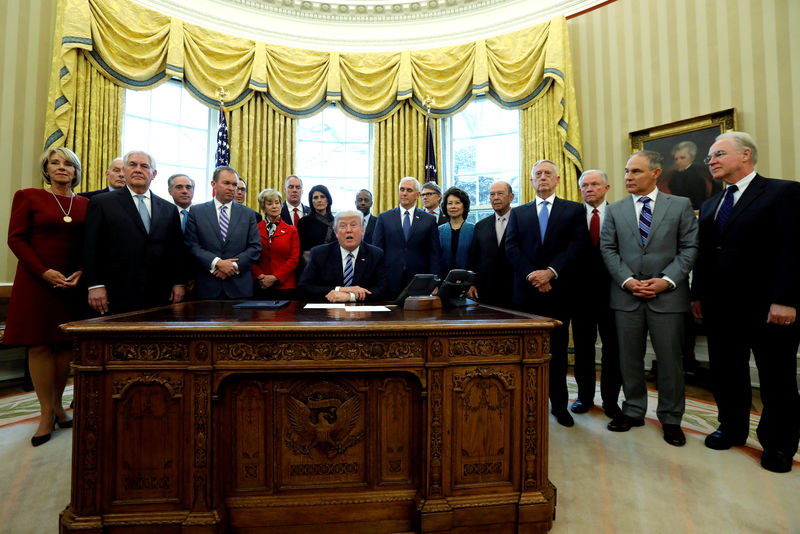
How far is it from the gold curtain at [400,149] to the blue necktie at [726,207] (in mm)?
3923

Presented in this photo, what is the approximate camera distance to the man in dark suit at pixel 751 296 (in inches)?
91.5

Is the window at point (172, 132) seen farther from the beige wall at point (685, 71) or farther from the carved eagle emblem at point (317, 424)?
the beige wall at point (685, 71)

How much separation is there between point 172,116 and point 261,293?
362cm

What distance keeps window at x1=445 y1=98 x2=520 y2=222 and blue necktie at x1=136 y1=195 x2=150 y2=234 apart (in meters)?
4.21

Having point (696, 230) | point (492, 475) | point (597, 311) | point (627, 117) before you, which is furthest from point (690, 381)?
point (492, 475)

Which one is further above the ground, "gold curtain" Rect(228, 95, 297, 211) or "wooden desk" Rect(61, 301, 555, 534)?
"gold curtain" Rect(228, 95, 297, 211)

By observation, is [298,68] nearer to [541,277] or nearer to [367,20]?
[367,20]

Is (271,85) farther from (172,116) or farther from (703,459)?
(703,459)

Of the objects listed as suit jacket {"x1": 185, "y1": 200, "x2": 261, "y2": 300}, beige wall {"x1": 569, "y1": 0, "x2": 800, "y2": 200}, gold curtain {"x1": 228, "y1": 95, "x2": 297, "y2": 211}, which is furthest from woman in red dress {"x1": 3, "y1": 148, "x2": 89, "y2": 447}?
beige wall {"x1": 569, "y1": 0, "x2": 800, "y2": 200}

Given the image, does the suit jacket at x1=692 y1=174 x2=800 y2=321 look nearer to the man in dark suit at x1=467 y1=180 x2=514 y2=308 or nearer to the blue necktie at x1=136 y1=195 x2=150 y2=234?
the man in dark suit at x1=467 y1=180 x2=514 y2=308

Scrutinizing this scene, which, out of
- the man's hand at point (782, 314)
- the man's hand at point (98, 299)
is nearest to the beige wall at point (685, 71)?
the man's hand at point (782, 314)

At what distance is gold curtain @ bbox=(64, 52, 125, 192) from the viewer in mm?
4699

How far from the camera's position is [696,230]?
9.03 feet

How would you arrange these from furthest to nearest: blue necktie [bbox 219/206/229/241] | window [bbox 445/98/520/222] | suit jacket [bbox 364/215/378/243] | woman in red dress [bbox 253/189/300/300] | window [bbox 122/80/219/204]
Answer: window [bbox 445/98/520/222] → window [bbox 122/80/219/204] → suit jacket [bbox 364/215/378/243] → woman in red dress [bbox 253/189/300/300] → blue necktie [bbox 219/206/229/241]
